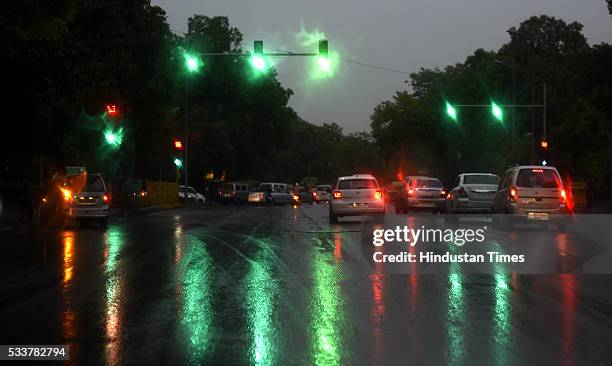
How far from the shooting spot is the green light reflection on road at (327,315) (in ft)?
21.9

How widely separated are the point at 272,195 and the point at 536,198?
4038 centimetres

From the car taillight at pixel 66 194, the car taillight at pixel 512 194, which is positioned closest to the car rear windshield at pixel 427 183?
the car taillight at pixel 512 194

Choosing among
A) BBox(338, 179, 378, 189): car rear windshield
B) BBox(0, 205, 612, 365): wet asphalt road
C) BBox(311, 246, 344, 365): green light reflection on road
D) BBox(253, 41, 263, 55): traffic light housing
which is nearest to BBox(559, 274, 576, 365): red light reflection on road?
BBox(0, 205, 612, 365): wet asphalt road

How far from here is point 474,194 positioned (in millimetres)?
27531

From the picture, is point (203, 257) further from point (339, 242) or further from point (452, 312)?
point (452, 312)

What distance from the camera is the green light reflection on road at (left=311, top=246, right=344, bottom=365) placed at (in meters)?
6.67

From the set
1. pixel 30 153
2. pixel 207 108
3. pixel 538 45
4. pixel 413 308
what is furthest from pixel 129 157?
pixel 538 45

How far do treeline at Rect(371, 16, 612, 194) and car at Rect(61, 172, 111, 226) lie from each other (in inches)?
911

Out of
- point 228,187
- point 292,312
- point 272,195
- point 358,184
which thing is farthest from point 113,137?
point 292,312

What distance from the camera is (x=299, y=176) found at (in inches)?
4998

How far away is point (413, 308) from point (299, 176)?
118m

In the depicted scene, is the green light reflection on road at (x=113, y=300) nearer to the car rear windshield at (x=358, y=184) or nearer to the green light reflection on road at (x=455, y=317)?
the green light reflection on road at (x=455, y=317)

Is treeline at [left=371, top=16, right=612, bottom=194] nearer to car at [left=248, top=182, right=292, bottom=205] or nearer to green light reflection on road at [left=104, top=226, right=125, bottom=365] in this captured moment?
car at [left=248, top=182, right=292, bottom=205]

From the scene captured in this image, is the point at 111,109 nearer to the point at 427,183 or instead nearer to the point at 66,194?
the point at 66,194
